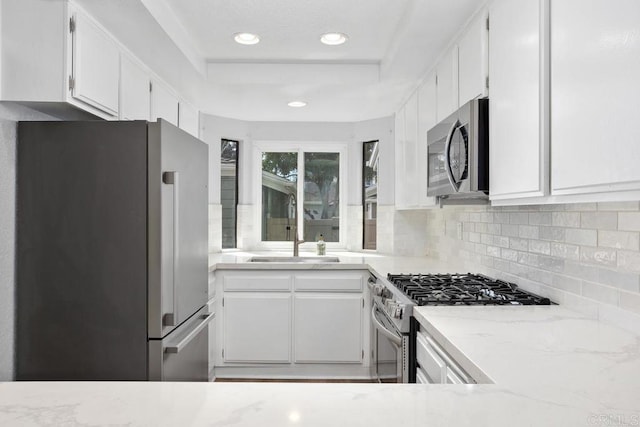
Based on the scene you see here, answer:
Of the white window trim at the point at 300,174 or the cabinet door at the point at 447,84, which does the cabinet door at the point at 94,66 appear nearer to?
the cabinet door at the point at 447,84

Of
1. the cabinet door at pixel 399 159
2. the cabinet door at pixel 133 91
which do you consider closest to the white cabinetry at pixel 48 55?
the cabinet door at pixel 133 91

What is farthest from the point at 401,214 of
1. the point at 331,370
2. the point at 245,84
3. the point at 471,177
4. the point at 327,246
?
the point at 471,177

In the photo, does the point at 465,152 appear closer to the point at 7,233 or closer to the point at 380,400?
the point at 380,400

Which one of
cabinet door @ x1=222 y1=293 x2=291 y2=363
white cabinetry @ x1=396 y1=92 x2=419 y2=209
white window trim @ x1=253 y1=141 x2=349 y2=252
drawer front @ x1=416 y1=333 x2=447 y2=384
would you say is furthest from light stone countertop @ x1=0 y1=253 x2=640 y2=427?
white window trim @ x1=253 y1=141 x2=349 y2=252

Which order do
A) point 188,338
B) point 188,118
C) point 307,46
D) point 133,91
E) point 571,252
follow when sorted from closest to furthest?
point 571,252, point 188,338, point 133,91, point 307,46, point 188,118

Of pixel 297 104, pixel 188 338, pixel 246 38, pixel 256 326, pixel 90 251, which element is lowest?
pixel 256 326

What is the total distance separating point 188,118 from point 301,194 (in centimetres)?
141

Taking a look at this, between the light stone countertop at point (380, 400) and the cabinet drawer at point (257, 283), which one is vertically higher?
the light stone countertop at point (380, 400)

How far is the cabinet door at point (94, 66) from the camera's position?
184cm

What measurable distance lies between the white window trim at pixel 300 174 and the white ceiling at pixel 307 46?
2.11 ft

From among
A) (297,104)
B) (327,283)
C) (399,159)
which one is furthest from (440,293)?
(297,104)

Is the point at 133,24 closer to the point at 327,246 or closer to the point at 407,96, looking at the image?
the point at 407,96

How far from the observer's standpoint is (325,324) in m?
3.37

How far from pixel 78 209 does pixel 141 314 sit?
0.49 metres
